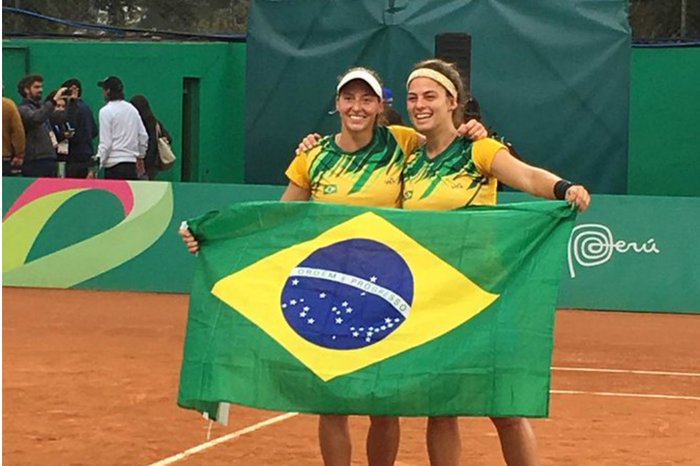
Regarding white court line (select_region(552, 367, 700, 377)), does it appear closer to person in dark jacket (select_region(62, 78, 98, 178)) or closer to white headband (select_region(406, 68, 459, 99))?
white headband (select_region(406, 68, 459, 99))

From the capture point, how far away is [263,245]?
21.2 feet

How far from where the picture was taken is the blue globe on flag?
Answer: 6180 mm

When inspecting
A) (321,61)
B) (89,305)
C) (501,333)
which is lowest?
(89,305)

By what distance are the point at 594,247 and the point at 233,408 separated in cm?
678

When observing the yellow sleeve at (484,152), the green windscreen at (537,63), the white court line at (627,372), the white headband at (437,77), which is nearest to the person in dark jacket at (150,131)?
the green windscreen at (537,63)

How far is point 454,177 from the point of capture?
20.5 ft

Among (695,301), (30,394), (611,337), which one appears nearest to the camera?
(30,394)

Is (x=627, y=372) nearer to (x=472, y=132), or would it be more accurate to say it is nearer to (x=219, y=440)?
(x=219, y=440)

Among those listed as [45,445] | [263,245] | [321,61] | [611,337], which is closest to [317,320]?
[263,245]

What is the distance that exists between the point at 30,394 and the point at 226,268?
4.05 metres

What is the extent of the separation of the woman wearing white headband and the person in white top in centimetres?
1189

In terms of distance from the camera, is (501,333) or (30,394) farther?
(30,394)

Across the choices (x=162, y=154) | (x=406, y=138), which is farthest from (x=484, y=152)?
(x=162, y=154)

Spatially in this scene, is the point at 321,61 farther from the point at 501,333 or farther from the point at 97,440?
the point at 501,333
